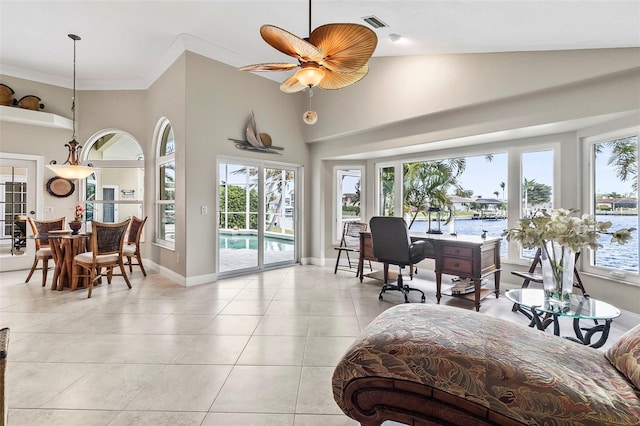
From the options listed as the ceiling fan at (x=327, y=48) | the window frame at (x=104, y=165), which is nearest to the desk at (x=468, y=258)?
the ceiling fan at (x=327, y=48)

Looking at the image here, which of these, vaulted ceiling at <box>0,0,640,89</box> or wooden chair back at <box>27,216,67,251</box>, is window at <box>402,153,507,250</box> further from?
wooden chair back at <box>27,216,67,251</box>

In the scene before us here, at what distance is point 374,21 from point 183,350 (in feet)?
12.8

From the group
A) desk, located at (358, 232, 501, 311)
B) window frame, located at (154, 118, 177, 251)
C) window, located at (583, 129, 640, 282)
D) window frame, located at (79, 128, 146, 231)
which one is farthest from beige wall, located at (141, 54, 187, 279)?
window, located at (583, 129, 640, 282)

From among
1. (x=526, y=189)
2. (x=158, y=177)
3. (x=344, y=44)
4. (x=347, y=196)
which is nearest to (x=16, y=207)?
(x=158, y=177)

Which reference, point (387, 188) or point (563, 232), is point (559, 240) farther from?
point (387, 188)

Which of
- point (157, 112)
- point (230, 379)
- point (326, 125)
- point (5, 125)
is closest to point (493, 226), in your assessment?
point (326, 125)

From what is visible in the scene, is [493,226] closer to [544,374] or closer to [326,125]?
[326,125]

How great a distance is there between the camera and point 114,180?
6254 millimetres

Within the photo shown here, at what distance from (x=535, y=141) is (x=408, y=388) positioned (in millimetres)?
4220

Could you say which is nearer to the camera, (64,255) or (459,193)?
(64,255)

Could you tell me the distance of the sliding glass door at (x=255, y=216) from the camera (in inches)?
206

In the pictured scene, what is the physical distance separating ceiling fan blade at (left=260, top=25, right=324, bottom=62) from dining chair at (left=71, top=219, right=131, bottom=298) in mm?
3569

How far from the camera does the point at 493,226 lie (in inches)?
182

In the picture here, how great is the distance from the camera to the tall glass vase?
2.19m
